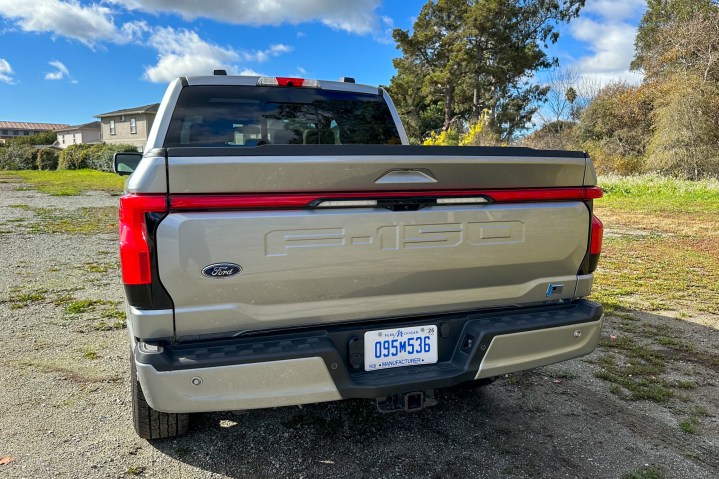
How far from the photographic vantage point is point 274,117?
3623mm

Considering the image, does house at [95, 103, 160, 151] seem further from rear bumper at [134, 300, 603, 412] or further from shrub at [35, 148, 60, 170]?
rear bumper at [134, 300, 603, 412]

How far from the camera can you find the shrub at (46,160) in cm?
3466

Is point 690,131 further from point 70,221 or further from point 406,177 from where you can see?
point 406,177

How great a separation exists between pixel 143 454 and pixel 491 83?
114 ft

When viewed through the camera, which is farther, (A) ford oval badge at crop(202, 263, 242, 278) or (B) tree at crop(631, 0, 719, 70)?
(B) tree at crop(631, 0, 719, 70)

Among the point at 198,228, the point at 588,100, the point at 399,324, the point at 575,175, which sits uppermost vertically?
the point at 588,100

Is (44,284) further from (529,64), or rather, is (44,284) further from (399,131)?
(529,64)

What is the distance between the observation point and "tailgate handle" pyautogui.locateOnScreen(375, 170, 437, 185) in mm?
2199

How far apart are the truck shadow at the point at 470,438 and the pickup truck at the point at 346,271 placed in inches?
16.2

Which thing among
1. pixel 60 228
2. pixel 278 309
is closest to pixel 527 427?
pixel 278 309

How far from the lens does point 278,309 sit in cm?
211

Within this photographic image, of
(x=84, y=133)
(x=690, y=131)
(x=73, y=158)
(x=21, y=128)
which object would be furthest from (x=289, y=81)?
(x=21, y=128)

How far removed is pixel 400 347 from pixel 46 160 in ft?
131

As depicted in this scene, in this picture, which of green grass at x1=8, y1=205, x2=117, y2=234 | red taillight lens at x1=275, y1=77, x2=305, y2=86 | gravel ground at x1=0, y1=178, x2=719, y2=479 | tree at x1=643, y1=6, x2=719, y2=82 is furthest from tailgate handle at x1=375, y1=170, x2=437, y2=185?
tree at x1=643, y1=6, x2=719, y2=82
